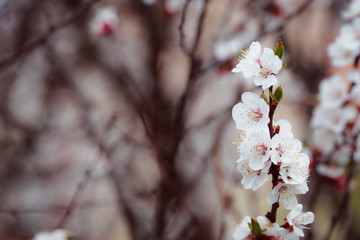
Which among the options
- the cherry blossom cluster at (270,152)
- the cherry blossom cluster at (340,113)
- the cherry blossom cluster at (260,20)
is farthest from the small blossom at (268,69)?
the cherry blossom cluster at (260,20)

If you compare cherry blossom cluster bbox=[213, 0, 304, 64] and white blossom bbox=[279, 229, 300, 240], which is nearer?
white blossom bbox=[279, 229, 300, 240]

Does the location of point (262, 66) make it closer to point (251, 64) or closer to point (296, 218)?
point (251, 64)

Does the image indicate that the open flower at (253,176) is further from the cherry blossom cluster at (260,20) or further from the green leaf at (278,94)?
the cherry blossom cluster at (260,20)

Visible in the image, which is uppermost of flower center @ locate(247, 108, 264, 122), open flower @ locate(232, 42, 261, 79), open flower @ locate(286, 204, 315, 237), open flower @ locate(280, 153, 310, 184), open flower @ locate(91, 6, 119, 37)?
open flower @ locate(91, 6, 119, 37)

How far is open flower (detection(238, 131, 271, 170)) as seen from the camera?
607mm

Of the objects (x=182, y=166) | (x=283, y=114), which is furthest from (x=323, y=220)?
(x=182, y=166)

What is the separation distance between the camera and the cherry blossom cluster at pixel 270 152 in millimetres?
605

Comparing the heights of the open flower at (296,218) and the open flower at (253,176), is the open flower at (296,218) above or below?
below

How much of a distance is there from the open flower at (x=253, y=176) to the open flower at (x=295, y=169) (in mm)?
29

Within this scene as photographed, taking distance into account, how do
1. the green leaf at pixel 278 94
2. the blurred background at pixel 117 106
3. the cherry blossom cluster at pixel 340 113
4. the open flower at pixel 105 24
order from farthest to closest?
the blurred background at pixel 117 106
the open flower at pixel 105 24
the cherry blossom cluster at pixel 340 113
the green leaf at pixel 278 94

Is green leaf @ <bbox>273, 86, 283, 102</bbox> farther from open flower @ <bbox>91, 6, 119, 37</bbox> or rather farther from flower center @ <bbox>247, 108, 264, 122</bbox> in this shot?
open flower @ <bbox>91, 6, 119, 37</bbox>

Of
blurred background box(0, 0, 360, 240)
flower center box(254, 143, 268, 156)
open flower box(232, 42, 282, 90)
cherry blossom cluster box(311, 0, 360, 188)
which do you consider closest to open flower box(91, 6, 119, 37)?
blurred background box(0, 0, 360, 240)

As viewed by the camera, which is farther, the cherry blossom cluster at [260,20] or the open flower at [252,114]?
the cherry blossom cluster at [260,20]

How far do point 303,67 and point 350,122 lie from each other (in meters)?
1.61
